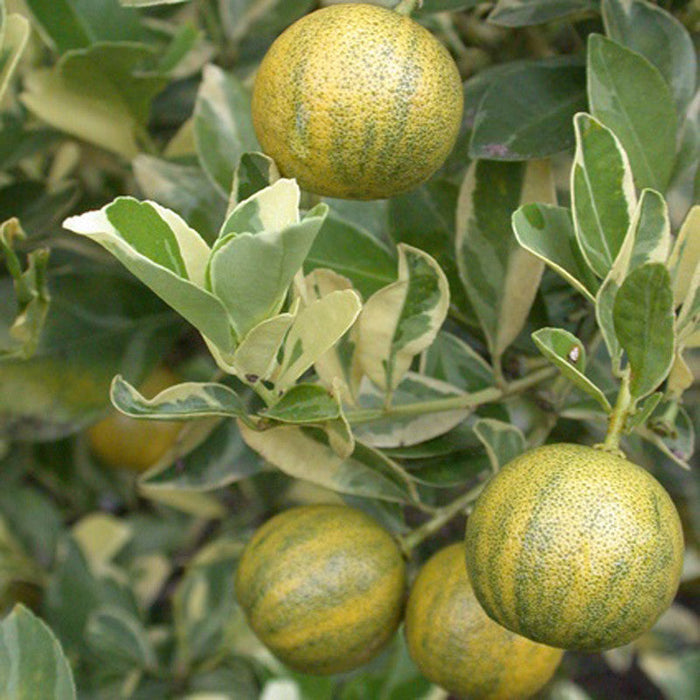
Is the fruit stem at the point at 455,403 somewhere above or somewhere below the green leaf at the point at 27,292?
below

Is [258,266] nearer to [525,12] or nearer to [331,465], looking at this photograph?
[331,465]

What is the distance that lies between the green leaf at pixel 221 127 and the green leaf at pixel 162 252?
0.94 ft

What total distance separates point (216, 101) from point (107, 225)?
0.41 m

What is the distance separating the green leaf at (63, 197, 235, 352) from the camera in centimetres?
64

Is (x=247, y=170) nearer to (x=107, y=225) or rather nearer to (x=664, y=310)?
(x=107, y=225)

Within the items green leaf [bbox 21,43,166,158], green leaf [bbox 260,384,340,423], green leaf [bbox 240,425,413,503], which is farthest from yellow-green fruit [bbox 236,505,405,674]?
green leaf [bbox 21,43,166,158]

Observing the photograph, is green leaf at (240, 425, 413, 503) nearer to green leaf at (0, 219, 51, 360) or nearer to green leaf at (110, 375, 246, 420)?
green leaf at (110, 375, 246, 420)

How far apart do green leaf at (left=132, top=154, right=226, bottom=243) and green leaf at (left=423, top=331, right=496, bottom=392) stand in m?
0.24

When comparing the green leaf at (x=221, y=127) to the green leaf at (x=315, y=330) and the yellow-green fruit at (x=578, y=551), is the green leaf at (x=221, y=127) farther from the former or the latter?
the yellow-green fruit at (x=578, y=551)

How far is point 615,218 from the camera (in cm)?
Result: 76

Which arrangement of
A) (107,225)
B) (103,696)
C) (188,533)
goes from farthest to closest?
(188,533) → (103,696) → (107,225)

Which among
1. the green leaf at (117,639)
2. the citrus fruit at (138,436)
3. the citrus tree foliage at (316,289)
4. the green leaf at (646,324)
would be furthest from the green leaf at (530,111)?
the green leaf at (117,639)

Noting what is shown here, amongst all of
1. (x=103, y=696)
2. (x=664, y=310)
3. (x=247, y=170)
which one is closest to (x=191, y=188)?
(x=247, y=170)

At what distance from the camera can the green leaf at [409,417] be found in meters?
0.91
